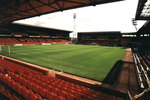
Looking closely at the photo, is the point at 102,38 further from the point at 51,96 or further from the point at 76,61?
the point at 51,96

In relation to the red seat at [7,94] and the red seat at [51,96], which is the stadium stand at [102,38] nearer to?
the red seat at [51,96]

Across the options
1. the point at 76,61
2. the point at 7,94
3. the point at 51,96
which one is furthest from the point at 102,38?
the point at 7,94

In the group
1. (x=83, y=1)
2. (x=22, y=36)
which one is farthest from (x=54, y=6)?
(x=22, y=36)

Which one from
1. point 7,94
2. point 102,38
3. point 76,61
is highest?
point 102,38

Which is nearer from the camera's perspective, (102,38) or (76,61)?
(76,61)

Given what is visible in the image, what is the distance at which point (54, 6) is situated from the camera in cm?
663

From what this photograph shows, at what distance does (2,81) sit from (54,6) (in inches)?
235

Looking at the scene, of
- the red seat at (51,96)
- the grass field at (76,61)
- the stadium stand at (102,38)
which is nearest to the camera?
the red seat at (51,96)

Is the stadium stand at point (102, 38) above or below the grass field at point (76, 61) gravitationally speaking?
above

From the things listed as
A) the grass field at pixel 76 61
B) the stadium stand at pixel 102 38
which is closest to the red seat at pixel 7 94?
the grass field at pixel 76 61

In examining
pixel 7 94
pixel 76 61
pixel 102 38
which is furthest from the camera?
pixel 102 38

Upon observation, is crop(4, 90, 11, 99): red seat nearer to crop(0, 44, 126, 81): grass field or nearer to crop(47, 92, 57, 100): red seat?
crop(47, 92, 57, 100): red seat

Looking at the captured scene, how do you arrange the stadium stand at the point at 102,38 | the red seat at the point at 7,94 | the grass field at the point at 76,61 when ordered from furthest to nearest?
1. the stadium stand at the point at 102,38
2. the grass field at the point at 76,61
3. the red seat at the point at 7,94

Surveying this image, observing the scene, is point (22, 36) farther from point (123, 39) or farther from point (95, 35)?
point (123, 39)
